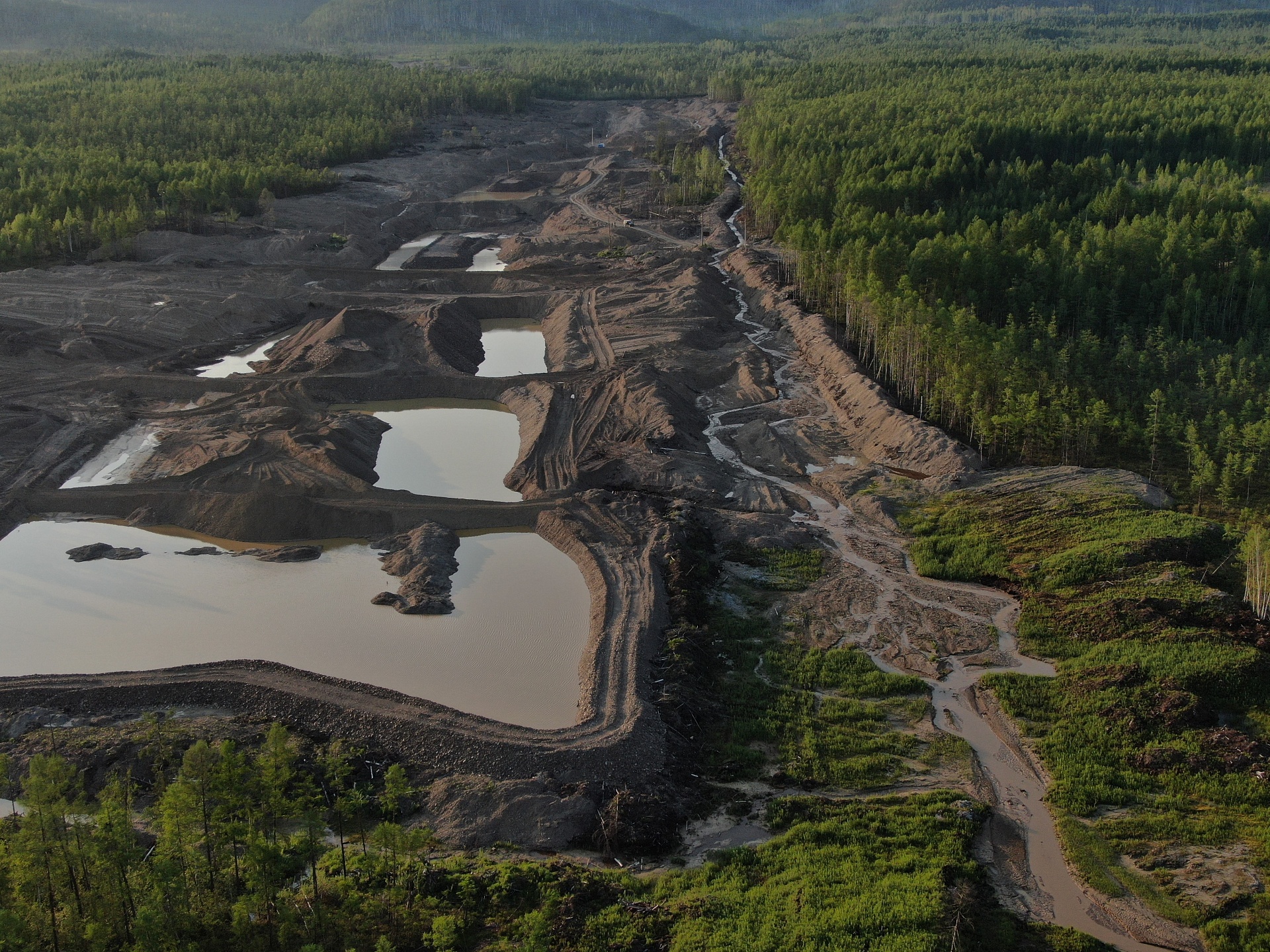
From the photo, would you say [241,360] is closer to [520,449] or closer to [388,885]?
[520,449]

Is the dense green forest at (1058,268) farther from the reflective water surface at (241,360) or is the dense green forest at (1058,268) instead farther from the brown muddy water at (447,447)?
the reflective water surface at (241,360)

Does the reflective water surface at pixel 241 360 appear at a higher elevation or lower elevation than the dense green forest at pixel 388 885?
higher

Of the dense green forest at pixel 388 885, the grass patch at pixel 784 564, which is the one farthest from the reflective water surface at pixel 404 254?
the dense green forest at pixel 388 885

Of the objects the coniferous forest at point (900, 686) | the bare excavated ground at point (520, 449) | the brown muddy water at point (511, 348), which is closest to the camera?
the coniferous forest at point (900, 686)

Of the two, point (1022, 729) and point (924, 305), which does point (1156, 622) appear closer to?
point (1022, 729)

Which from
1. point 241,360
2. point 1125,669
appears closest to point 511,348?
point 241,360

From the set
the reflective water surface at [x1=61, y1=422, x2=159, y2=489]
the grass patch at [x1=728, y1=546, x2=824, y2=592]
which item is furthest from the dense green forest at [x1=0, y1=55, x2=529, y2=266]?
the grass patch at [x1=728, y1=546, x2=824, y2=592]

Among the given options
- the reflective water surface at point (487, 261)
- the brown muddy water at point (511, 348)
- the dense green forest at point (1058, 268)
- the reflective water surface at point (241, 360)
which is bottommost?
the brown muddy water at point (511, 348)
